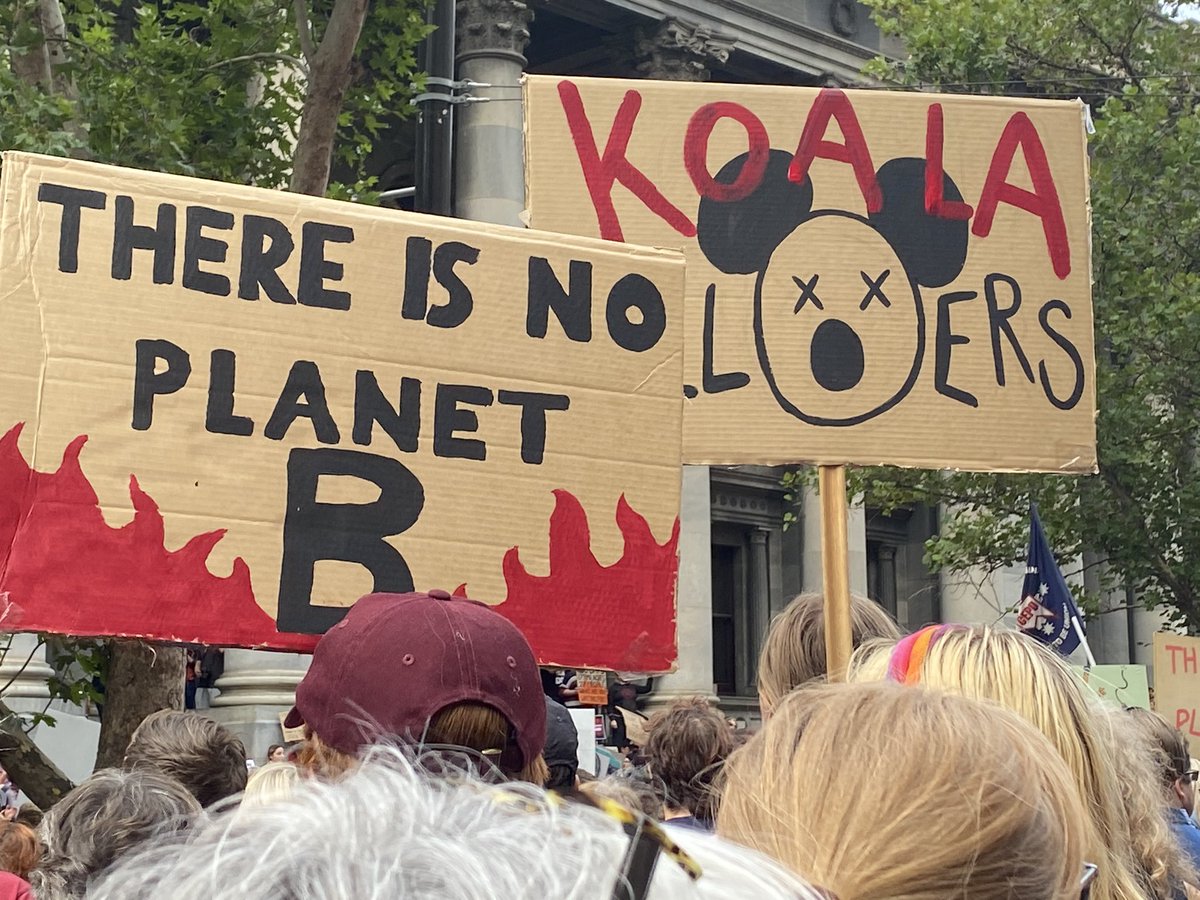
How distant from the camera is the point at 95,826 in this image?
340cm

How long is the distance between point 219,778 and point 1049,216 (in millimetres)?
2931

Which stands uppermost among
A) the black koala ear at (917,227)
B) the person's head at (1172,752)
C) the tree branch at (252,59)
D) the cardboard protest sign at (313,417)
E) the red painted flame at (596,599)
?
the tree branch at (252,59)

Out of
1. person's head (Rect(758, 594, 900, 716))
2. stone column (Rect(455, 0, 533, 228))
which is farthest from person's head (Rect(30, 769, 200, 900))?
stone column (Rect(455, 0, 533, 228))

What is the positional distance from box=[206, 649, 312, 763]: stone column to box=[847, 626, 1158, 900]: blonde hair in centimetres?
1347

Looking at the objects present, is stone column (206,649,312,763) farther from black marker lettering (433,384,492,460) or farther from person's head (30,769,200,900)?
person's head (30,769,200,900)

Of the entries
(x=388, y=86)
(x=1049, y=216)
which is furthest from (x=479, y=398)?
(x=388, y=86)

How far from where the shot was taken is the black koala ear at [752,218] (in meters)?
4.73

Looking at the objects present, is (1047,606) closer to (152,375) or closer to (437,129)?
(437,129)

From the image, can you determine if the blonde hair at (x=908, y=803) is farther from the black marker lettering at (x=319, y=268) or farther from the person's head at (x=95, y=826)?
the black marker lettering at (x=319, y=268)

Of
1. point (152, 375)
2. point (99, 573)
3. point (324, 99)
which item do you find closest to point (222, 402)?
point (152, 375)

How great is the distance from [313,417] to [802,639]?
1.26 metres

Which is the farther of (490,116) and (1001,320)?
(490,116)

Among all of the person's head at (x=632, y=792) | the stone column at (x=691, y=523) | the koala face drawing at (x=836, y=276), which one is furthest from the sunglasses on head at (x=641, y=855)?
the stone column at (x=691, y=523)

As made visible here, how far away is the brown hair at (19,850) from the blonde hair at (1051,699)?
2.99 metres
